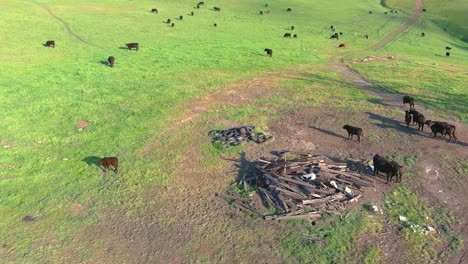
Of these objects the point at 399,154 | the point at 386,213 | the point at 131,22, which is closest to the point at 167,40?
the point at 131,22

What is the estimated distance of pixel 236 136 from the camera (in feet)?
67.8

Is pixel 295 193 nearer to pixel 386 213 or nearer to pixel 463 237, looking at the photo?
pixel 386 213

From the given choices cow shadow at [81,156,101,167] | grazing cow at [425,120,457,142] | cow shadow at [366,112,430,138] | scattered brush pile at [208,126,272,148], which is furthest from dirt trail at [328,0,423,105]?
cow shadow at [81,156,101,167]

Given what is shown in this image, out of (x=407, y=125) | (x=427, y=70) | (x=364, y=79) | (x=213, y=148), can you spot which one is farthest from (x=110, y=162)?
(x=427, y=70)

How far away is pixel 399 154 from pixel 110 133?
1583 centimetres

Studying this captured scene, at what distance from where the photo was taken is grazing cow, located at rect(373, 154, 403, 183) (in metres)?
16.4

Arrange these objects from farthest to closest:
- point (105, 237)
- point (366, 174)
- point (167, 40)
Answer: point (167, 40), point (366, 174), point (105, 237)

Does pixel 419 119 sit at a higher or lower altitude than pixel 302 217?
higher

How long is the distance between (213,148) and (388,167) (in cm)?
861

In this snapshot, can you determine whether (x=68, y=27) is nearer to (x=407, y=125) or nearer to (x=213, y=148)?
(x=213, y=148)

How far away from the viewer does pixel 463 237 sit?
13.7 m

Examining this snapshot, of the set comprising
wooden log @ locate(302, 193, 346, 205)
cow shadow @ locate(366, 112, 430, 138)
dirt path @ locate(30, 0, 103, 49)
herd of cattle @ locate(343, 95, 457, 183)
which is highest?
herd of cattle @ locate(343, 95, 457, 183)

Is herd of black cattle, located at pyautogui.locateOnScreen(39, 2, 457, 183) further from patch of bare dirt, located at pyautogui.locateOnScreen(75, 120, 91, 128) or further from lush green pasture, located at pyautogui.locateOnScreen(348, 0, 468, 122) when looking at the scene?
patch of bare dirt, located at pyautogui.locateOnScreen(75, 120, 91, 128)

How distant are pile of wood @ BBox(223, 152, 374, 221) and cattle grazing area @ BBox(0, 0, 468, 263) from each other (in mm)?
98
